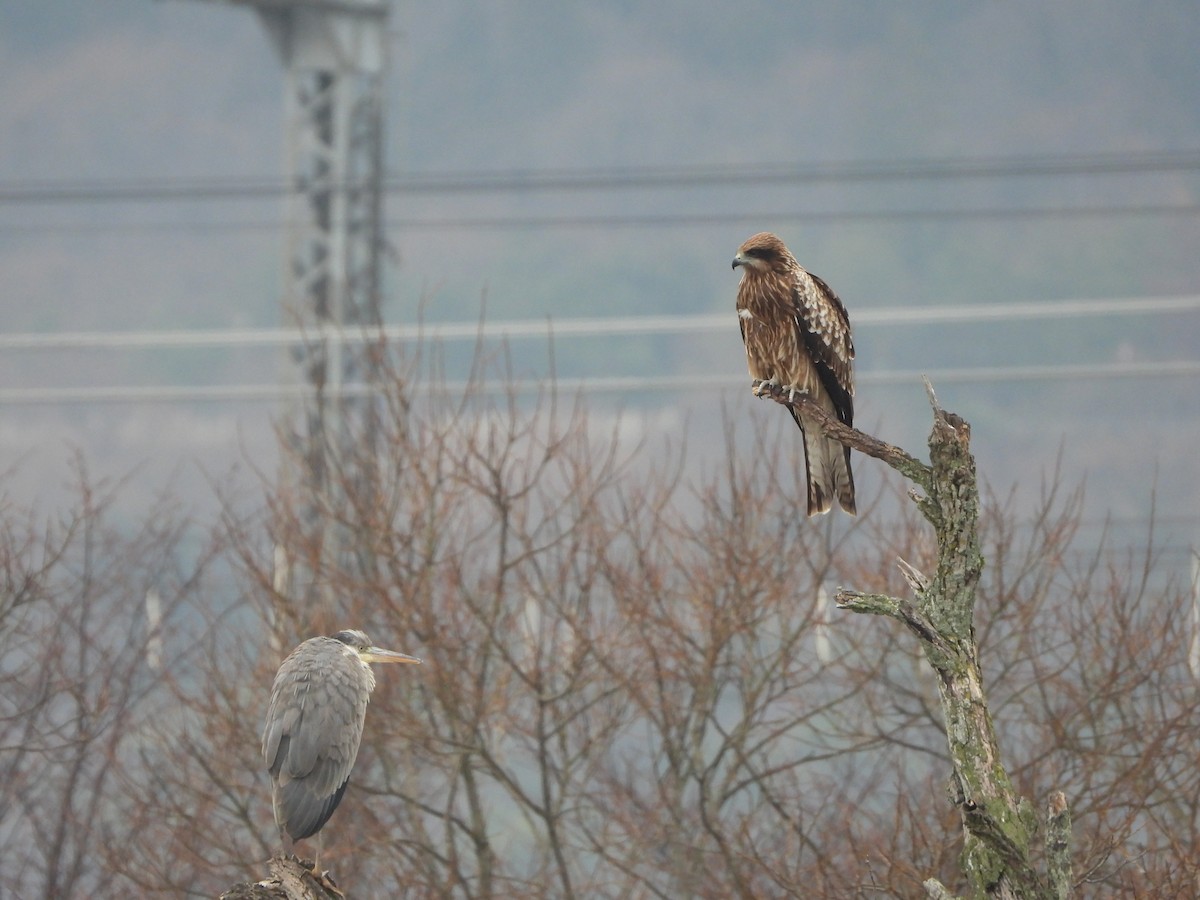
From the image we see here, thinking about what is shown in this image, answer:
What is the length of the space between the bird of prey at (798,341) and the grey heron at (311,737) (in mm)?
2191

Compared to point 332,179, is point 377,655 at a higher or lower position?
lower

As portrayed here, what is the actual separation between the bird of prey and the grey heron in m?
2.19

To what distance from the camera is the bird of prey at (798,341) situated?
714 cm

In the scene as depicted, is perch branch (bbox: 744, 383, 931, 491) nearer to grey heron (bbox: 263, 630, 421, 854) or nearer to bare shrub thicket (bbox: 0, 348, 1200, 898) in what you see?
grey heron (bbox: 263, 630, 421, 854)

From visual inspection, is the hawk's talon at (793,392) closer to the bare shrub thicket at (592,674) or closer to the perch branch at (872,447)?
the perch branch at (872,447)

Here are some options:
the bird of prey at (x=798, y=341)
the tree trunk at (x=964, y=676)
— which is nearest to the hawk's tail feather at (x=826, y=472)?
the bird of prey at (x=798, y=341)

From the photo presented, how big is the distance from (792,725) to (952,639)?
6272 millimetres

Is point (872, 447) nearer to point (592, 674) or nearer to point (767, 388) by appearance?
point (767, 388)

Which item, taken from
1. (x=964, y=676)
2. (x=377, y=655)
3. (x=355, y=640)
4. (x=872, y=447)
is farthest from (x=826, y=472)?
(x=355, y=640)

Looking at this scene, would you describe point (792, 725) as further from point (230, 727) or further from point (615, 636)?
point (230, 727)

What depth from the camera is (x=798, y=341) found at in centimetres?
723

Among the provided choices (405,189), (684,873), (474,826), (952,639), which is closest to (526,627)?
(474,826)

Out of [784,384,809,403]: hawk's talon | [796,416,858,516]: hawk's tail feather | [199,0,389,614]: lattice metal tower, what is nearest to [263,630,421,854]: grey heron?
[796,416,858,516]: hawk's tail feather

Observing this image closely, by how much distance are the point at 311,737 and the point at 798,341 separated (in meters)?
3.02
